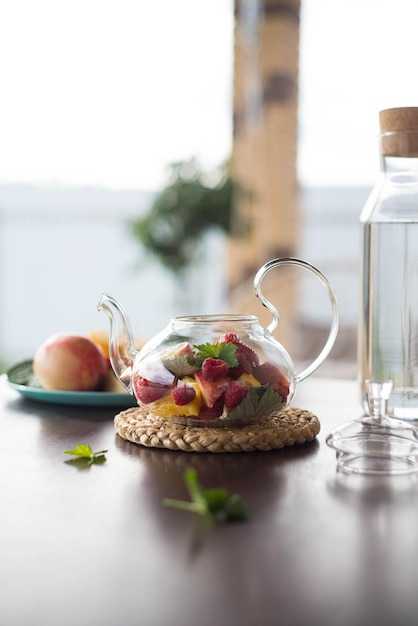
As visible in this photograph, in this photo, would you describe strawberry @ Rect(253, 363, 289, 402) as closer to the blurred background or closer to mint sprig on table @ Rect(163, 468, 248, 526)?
mint sprig on table @ Rect(163, 468, 248, 526)

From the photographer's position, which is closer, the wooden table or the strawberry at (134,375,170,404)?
the wooden table

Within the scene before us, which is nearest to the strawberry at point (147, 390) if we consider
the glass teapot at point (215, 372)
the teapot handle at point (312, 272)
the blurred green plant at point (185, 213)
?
the glass teapot at point (215, 372)

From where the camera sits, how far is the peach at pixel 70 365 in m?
1.09

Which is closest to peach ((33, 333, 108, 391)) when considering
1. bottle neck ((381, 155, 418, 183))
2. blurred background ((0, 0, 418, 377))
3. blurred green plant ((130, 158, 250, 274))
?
bottle neck ((381, 155, 418, 183))

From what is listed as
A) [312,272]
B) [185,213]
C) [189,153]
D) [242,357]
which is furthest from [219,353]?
[189,153]

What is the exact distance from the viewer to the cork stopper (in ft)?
3.08

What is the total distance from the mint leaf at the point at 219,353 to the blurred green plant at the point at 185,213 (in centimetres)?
322

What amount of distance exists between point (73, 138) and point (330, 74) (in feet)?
6.25

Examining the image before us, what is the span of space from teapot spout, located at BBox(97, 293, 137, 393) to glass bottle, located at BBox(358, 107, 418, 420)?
1.00ft

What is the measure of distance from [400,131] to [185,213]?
3.24 meters

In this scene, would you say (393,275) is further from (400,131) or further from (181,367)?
(181,367)

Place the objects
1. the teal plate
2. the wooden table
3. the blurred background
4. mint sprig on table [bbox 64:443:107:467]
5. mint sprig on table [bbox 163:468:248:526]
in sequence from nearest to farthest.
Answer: the wooden table → mint sprig on table [bbox 163:468:248:526] → mint sprig on table [bbox 64:443:107:467] → the teal plate → the blurred background

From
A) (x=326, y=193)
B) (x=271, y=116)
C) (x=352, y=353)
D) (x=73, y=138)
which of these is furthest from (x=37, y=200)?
(x=352, y=353)

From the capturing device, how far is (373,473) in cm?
72
